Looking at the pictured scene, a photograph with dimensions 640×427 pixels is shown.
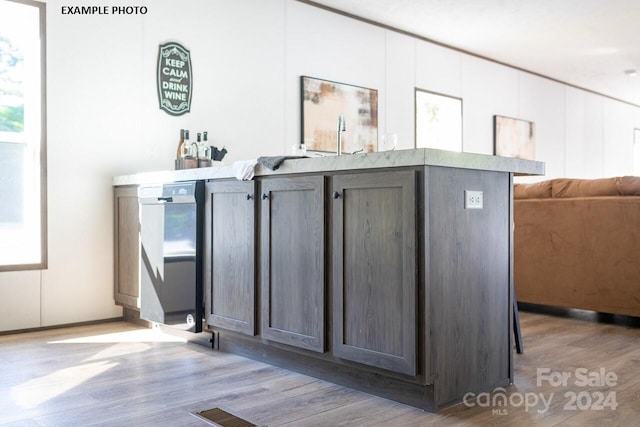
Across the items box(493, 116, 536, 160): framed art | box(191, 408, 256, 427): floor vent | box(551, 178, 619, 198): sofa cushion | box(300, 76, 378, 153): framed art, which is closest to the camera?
box(191, 408, 256, 427): floor vent

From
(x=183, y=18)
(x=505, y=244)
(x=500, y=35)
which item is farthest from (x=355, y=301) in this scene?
(x=500, y=35)

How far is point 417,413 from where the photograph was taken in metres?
2.23

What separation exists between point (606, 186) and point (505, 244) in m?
1.91

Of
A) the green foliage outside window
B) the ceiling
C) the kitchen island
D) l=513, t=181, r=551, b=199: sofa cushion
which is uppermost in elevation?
the ceiling

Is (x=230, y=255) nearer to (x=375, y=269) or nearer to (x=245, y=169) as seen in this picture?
(x=245, y=169)

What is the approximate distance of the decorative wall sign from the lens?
443 cm

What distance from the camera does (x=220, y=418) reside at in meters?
2.16

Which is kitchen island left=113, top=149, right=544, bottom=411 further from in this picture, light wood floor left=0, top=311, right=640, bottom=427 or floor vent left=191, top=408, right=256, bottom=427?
floor vent left=191, top=408, right=256, bottom=427

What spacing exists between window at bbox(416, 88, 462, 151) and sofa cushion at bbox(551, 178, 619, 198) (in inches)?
88.7

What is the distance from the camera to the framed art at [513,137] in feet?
24.5

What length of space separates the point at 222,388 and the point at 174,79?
274 cm

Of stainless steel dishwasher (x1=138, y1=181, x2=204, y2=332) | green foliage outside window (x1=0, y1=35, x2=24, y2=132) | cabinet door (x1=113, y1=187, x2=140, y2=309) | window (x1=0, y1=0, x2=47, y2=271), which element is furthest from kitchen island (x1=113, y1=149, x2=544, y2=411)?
green foliage outside window (x1=0, y1=35, x2=24, y2=132)

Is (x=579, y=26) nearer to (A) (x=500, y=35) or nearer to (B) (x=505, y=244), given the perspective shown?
(A) (x=500, y=35)

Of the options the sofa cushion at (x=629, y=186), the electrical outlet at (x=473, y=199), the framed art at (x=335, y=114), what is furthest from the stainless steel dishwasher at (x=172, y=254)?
the sofa cushion at (x=629, y=186)
